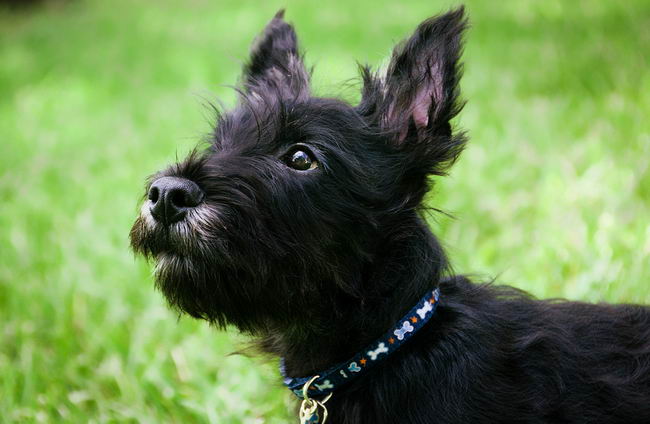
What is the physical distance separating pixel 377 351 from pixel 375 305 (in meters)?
0.20

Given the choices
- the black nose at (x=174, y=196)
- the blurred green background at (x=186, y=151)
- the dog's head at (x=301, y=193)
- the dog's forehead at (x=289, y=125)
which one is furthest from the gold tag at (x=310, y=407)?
the dog's forehead at (x=289, y=125)

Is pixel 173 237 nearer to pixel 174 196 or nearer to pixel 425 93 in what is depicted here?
pixel 174 196

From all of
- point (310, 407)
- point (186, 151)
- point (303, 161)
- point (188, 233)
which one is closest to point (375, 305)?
point (310, 407)

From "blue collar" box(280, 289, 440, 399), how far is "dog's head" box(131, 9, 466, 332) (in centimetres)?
21

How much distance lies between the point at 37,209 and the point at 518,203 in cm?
436

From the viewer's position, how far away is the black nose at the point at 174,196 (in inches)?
90.0

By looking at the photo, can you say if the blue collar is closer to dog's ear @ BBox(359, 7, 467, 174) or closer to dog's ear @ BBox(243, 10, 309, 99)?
dog's ear @ BBox(359, 7, 467, 174)

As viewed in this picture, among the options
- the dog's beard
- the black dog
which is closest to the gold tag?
the black dog

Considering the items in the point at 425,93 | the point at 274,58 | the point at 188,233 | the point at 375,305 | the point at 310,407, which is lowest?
the point at 310,407

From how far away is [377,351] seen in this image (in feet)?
7.82

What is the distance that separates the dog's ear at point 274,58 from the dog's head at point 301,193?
1.21 ft

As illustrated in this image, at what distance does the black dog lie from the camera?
2.35 metres

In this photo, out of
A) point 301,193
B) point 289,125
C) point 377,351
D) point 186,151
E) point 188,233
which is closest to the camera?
point 188,233

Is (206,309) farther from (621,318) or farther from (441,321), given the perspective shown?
(621,318)
